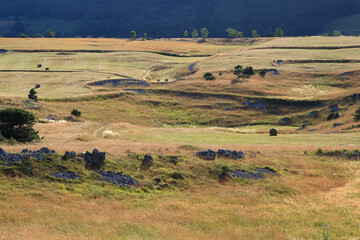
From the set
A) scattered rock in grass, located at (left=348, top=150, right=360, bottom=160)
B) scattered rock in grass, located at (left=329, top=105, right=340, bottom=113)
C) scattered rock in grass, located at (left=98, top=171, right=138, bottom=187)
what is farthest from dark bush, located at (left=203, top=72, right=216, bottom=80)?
scattered rock in grass, located at (left=98, top=171, right=138, bottom=187)

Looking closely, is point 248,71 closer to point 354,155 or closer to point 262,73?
point 262,73

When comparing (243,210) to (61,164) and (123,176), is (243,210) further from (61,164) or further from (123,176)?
(61,164)

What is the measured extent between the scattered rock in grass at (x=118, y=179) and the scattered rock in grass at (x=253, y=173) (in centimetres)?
820

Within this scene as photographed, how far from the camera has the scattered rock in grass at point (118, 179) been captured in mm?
24188

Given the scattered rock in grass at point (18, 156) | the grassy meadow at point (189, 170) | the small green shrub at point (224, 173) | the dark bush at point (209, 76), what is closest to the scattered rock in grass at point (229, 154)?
the grassy meadow at point (189, 170)

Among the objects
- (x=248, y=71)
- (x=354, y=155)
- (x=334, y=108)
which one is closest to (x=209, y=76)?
(x=248, y=71)

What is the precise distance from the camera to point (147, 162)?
90.5 ft

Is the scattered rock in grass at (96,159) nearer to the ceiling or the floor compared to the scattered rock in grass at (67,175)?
nearer to the ceiling

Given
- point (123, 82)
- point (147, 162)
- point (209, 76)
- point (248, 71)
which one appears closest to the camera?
point (147, 162)

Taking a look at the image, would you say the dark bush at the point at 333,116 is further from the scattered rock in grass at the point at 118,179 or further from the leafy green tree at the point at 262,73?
the scattered rock in grass at the point at 118,179

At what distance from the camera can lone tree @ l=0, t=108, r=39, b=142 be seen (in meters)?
36.1

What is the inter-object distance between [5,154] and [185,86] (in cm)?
8075

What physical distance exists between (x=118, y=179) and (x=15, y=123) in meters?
17.7

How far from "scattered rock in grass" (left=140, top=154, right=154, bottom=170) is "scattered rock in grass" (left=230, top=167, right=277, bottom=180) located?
625 centimetres
